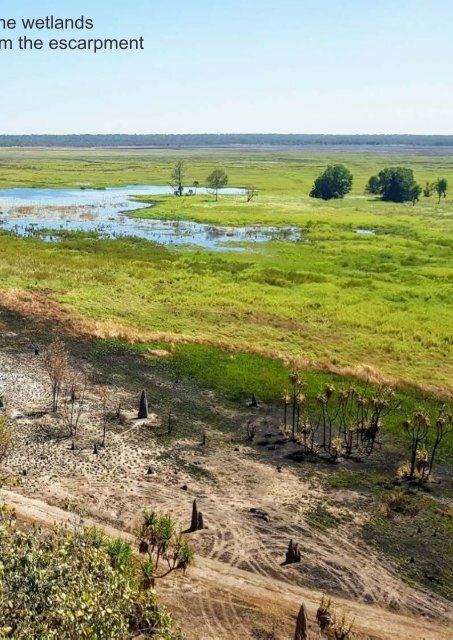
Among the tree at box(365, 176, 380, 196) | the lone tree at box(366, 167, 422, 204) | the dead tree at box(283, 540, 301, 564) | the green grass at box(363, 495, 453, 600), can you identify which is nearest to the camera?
the green grass at box(363, 495, 453, 600)

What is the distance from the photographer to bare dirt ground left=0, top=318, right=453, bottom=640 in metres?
19.9

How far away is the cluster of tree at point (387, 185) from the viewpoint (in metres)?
154

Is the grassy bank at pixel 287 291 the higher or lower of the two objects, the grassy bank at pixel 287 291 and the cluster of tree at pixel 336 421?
the higher

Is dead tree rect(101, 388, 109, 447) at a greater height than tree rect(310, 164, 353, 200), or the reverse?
tree rect(310, 164, 353, 200)

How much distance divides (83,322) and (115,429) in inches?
794

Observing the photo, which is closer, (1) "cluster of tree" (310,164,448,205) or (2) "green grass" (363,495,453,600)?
(2) "green grass" (363,495,453,600)

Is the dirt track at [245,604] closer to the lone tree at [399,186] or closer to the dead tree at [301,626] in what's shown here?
the dead tree at [301,626]

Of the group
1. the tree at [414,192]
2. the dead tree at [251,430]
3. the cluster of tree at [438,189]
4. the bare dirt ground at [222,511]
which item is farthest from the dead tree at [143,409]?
the cluster of tree at [438,189]

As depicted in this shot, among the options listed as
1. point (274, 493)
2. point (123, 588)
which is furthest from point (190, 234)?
point (123, 588)

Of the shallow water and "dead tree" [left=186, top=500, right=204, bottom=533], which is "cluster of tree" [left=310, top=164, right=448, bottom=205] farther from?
"dead tree" [left=186, top=500, right=204, bottom=533]

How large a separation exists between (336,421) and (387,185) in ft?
440

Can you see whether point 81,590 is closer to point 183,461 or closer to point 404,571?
point 404,571

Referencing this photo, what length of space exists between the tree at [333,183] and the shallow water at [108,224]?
1950 inches

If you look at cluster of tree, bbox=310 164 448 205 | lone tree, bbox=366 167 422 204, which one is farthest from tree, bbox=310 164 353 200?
lone tree, bbox=366 167 422 204
